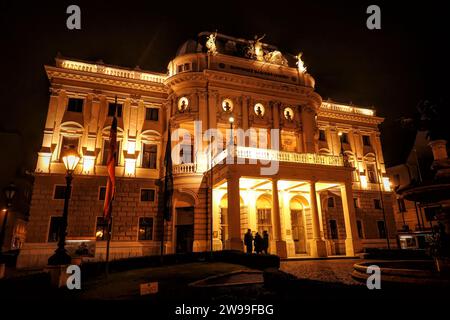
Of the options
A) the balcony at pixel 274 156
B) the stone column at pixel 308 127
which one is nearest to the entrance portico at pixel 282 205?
the balcony at pixel 274 156

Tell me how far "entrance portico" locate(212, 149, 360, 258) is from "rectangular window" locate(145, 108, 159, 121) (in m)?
10.1

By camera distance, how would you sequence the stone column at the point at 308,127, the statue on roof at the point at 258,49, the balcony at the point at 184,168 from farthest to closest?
the statue on roof at the point at 258,49, the stone column at the point at 308,127, the balcony at the point at 184,168

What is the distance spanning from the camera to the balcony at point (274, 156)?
22.2 meters

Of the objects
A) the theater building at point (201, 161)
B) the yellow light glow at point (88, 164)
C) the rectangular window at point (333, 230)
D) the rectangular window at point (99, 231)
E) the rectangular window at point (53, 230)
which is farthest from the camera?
the rectangular window at point (333, 230)

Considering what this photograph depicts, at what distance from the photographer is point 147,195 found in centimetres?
2819

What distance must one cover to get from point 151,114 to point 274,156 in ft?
48.3

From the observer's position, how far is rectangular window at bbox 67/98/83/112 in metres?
28.5

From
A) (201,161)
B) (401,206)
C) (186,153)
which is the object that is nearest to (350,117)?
(201,161)

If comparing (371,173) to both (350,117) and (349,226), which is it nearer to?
(350,117)

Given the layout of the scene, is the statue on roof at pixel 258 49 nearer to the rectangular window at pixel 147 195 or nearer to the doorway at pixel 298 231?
the doorway at pixel 298 231

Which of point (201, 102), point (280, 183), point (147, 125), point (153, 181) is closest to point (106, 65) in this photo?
point (147, 125)

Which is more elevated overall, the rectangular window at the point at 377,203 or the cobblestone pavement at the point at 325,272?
the rectangular window at the point at 377,203

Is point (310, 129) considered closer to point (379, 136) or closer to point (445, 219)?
point (379, 136)

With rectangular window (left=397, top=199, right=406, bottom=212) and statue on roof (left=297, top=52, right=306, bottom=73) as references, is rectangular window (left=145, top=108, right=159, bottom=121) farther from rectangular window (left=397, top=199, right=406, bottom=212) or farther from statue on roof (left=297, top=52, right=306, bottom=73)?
rectangular window (left=397, top=199, right=406, bottom=212)
